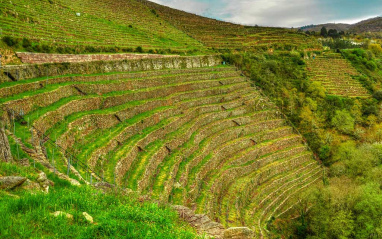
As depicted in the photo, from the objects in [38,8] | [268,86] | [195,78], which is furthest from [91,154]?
[268,86]

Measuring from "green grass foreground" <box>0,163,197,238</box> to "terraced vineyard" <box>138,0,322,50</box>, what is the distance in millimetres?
50000

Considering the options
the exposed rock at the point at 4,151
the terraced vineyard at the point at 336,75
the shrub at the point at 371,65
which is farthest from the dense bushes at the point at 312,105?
the exposed rock at the point at 4,151

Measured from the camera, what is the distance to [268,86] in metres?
41.4

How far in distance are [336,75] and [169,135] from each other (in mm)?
44017

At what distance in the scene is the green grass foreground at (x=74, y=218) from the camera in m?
5.82

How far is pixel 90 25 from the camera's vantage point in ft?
124

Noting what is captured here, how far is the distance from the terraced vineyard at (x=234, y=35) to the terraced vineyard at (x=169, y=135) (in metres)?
24.1

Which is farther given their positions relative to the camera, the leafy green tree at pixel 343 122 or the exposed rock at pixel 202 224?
the leafy green tree at pixel 343 122

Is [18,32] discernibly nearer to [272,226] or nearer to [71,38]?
[71,38]

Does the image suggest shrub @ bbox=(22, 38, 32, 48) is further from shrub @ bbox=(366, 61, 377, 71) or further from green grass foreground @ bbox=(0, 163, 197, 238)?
shrub @ bbox=(366, 61, 377, 71)

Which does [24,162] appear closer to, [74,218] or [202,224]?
[74,218]

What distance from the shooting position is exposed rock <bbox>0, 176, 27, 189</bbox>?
23.7 ft

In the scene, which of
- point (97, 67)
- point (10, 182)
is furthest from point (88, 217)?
point (97, 67)

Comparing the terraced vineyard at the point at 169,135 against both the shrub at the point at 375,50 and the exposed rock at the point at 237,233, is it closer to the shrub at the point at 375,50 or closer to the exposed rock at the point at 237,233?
the exposed rock at the point at 237,233
